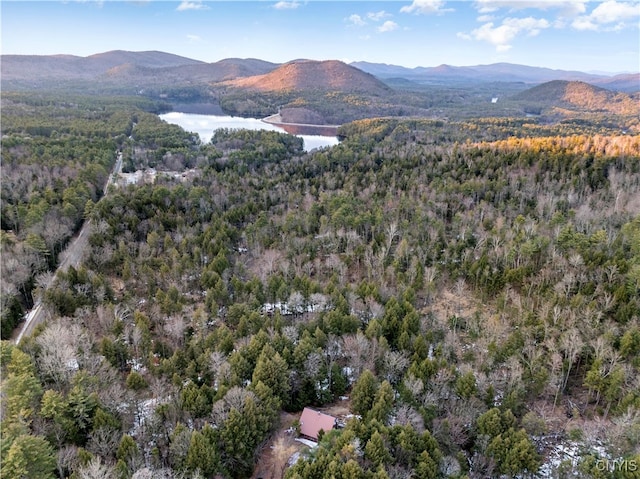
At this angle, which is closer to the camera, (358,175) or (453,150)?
(358,175)

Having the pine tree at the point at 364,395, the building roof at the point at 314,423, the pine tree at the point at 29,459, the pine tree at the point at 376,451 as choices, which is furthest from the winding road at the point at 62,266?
the pine tree at the point at 376,451

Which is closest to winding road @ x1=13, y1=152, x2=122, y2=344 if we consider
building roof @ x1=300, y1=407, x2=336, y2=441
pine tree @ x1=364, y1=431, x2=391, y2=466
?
building roof @ x1=300, y1=407, x2=336, y2=441

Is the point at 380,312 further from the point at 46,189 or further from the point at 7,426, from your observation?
the point at 46,189

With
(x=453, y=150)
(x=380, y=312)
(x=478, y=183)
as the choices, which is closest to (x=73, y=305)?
(x=380, y=312)

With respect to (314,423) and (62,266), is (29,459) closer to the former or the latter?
(314,423)

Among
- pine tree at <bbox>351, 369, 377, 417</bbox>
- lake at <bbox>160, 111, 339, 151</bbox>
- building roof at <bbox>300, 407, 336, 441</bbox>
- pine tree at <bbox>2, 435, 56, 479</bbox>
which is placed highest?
lake at <bbox>160, 111, 339, 151</bbox>

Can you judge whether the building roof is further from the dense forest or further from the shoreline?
the shoreline
